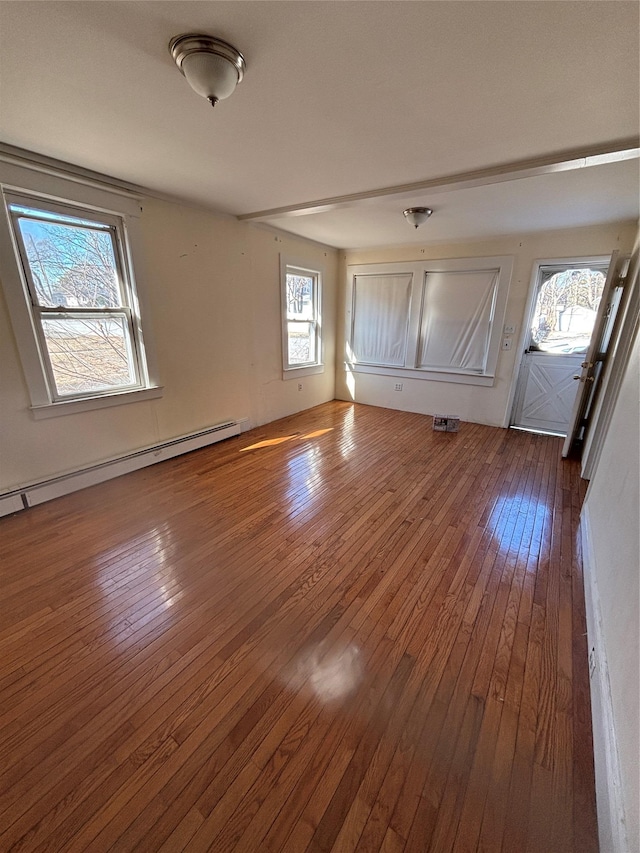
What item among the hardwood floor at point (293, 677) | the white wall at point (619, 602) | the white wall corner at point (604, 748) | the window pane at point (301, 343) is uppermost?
the window pane at point (301, 343)

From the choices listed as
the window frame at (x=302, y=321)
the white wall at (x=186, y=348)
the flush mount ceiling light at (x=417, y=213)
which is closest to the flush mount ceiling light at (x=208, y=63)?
the white wall at (x=186, y=348)

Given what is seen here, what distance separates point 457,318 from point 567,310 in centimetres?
130

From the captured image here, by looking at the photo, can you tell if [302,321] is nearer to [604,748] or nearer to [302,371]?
[302,371]

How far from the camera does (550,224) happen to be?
3.74 m

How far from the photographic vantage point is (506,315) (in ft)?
14.5

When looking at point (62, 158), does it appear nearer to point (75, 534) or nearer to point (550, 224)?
point (75, 534)

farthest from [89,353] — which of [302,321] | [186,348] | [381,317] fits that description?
[381,317]

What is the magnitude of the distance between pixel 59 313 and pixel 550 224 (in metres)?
4.92

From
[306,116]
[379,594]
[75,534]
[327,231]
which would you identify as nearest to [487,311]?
[327,231]

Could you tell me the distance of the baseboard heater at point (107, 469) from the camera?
8.24 ft

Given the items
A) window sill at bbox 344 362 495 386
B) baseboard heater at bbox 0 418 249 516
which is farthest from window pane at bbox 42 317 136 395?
window sill at bbox 344 362 495 386

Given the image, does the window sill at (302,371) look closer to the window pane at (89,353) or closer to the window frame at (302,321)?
the window frame at (302,321)

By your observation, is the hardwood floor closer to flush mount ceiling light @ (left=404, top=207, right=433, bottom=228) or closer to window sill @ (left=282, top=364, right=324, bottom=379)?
window sill @ (left=282, top=364, right=324, bottom=379)

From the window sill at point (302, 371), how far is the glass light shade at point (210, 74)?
3.48m
